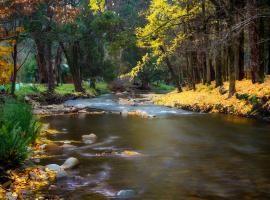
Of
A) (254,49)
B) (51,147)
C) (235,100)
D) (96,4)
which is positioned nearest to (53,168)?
(51,147)

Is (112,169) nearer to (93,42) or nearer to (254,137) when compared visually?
(254,137)

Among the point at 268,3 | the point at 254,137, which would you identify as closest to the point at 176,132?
the point at 254,137

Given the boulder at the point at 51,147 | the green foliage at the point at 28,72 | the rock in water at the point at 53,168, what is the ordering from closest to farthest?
the rock in water at the point at 53,168 < the boulder at the point at 51,147 < the green foliage at the point at 28,72

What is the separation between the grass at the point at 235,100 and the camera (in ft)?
68.3

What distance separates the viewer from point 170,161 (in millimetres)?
10758

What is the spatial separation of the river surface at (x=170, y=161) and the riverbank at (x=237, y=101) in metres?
1.85

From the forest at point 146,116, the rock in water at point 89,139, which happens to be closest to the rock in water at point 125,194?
the forest at point 146,116

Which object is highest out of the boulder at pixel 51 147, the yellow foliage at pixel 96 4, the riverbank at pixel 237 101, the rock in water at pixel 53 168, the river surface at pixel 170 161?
the yellow foliage at pixel 96 4

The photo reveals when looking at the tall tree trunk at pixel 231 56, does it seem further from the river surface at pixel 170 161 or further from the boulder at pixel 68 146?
the boulder at pixel 68 146

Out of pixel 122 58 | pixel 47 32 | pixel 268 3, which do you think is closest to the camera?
pixel 268 3

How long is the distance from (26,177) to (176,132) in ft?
29.0

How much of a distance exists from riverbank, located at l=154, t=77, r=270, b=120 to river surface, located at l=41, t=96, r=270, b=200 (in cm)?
185

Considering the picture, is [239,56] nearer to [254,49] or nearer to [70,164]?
[254,49]

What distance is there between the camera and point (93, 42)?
143ft
